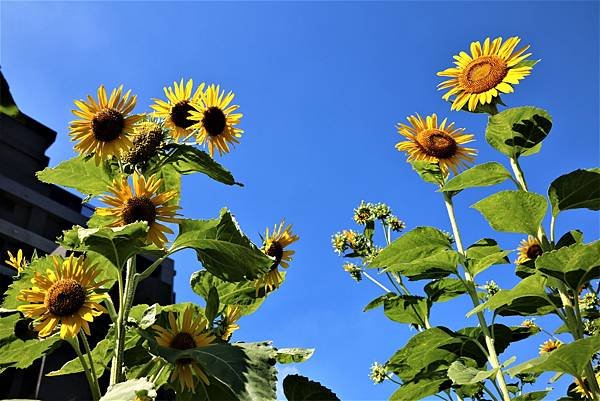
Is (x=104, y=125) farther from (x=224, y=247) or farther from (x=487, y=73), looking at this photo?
(x=487, y=73)

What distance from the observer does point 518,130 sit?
224 centimetres

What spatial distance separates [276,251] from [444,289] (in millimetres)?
1003

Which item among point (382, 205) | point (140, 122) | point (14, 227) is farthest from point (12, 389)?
point (140, 122)

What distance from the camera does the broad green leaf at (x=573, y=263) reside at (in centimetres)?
182

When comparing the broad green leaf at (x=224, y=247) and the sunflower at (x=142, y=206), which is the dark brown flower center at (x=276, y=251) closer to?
the broad green leaf at (x=224, y=247)

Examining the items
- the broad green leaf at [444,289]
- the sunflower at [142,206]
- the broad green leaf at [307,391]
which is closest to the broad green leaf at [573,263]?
the broad green leaf at [444,289]

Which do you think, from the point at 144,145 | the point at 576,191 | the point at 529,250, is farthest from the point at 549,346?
the point at 144,145

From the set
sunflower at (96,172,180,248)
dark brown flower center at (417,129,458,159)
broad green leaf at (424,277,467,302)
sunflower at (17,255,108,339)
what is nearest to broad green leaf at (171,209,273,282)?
sunflower at (96,172,180,248)

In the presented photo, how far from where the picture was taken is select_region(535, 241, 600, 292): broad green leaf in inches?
71.8

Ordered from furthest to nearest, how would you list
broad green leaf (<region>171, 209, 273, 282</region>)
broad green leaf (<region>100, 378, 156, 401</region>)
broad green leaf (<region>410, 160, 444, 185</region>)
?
1. broad green leaf (<region>410, 160, 444, 185</region>)
2. broad green leaf (<region>171, 209, 273, 282</region>)
3. broad green leaf (<region>100, 378, 156, 401</region>)

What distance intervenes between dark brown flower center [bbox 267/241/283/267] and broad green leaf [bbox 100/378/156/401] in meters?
0.93

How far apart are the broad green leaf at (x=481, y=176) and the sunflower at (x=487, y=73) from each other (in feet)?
1.10

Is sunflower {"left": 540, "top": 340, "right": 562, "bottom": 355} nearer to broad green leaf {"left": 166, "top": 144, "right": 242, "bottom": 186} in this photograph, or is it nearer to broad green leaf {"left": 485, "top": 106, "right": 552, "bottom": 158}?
broad green leaf {"left": 485, "top": 106, "right": 552, "bottom": 158}

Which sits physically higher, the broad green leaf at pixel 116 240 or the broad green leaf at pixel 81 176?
the broad green leaf at pixel 81 176
